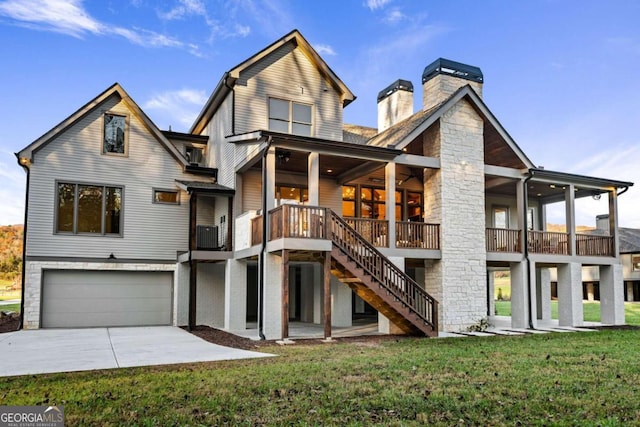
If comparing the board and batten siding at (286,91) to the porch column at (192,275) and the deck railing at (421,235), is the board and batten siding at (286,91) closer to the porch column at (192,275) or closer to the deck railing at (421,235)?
the porch column at (192,275)

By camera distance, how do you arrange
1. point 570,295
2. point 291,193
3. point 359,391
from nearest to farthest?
point 359,391 < point 291,193 < point 570,295

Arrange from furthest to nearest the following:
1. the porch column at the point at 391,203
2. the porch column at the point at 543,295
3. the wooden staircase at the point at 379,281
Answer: the porch column at the point at 543,295
the porch column at the point at 391,203
the wooden staircase at the point at 379,281

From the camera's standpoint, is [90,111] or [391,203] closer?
[391,203]

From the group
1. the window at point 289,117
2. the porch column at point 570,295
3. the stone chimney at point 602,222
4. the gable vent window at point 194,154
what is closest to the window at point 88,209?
the gable vent window at point 194,154

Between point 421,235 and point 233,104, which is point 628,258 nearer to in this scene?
point 421,235

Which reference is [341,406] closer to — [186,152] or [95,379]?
[95,379]

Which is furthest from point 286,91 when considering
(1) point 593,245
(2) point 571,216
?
(1) point 593,245

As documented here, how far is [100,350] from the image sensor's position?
474 inches

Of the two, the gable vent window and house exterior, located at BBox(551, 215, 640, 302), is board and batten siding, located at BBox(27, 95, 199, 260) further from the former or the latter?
house exterior, located at BBox(551, 215, 640, 302)

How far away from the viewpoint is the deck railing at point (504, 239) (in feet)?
60.8

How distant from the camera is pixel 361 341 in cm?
1373

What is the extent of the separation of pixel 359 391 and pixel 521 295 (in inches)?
495

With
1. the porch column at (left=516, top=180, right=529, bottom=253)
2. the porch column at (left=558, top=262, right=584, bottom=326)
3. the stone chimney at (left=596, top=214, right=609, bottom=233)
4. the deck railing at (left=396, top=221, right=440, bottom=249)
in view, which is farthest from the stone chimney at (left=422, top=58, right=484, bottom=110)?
the stone chimney at (left=596, top=214, right=609, bottom=233)

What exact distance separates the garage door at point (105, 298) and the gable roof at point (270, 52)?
677 cm
